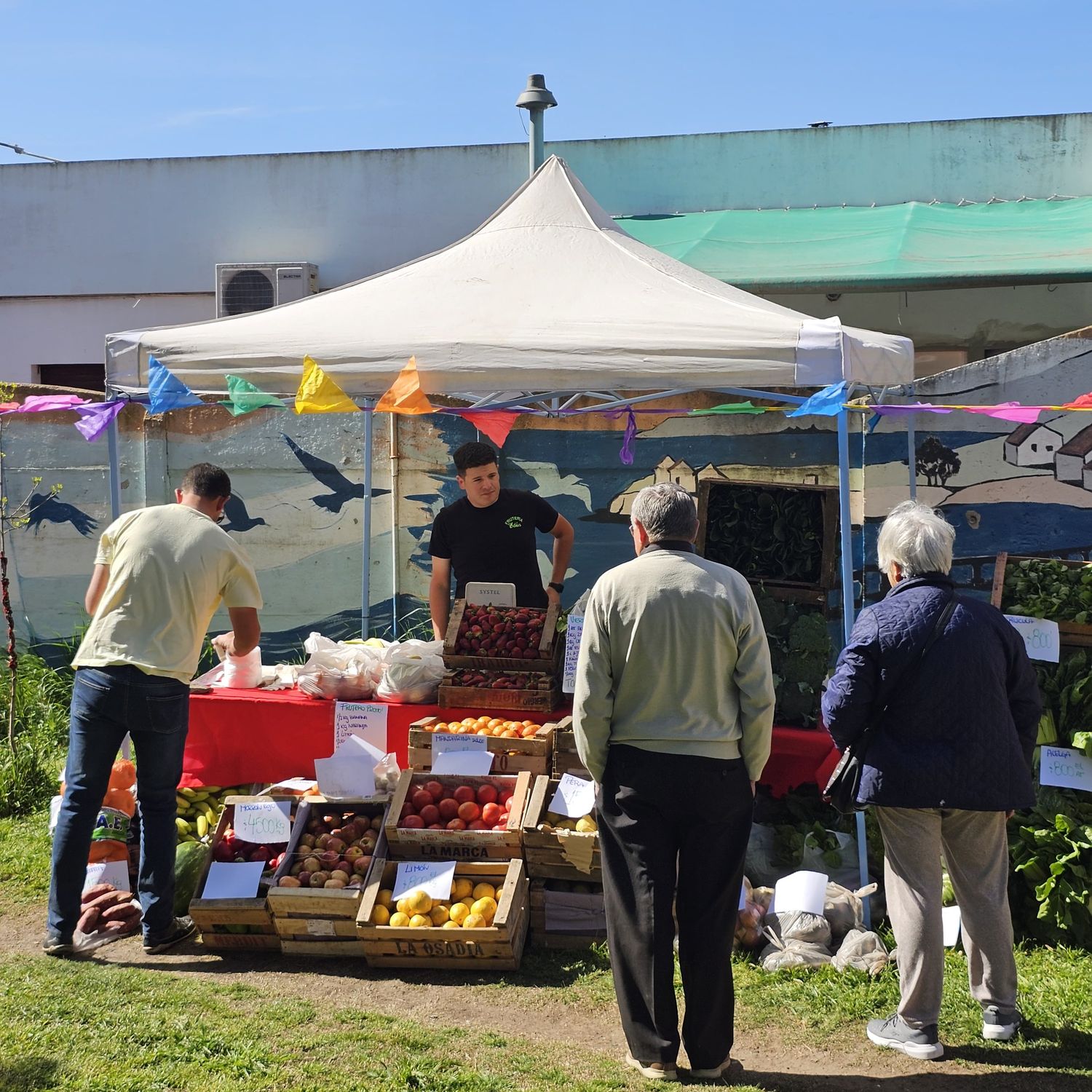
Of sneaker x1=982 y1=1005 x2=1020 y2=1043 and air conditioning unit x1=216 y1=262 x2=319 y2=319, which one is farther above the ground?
air conditioning unit x1=216 y1=262 x2=319 y2=319

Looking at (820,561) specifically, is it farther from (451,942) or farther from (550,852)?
(451,942)

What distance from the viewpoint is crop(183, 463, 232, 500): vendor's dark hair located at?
473cm

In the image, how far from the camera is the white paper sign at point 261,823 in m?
4.93

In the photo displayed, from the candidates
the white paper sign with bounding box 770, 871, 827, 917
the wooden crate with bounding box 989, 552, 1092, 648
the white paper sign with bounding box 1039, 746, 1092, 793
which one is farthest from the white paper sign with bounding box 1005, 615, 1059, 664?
the white paper sign with bounding box 770, 871, 827, 917

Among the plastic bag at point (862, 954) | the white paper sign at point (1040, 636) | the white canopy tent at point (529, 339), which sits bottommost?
the plastic bag at point (862, 954)

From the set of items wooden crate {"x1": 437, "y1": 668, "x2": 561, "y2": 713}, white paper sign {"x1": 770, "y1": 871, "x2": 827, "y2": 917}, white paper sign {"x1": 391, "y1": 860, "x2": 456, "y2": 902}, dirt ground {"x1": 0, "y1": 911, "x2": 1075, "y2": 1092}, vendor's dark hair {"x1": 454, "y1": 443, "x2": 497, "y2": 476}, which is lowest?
dirt ground {"x1": 0, "y1": 911, "x2": 1075, "y2": 1092}

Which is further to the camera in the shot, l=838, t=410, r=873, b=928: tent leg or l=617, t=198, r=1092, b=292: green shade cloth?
l=617, t=198, r=1092, b=292: green shade cloth

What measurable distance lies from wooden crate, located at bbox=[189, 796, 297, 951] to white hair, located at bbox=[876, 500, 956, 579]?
111 inches

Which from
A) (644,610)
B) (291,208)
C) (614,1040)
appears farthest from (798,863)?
(291,208)

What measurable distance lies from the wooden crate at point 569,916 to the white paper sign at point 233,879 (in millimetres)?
1132

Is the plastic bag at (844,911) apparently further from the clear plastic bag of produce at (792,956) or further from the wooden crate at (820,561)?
the wooden crate at (820,561)

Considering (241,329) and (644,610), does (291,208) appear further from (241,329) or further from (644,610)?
(644,610)

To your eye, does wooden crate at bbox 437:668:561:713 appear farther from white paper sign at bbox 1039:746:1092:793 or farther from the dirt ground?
white paper sign at bbox 1039:746:1092:793

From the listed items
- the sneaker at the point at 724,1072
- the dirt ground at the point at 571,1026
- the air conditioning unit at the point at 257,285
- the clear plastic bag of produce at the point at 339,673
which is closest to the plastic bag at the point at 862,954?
the dirt ground at the point at 571,1026
